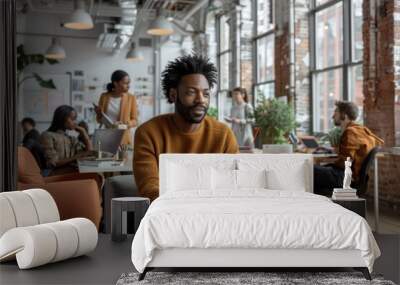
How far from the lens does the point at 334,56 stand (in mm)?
9188

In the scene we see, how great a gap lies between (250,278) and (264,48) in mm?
9479

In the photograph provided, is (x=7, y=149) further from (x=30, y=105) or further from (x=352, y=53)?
(x=30, y=105)

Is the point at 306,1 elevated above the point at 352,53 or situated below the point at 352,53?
above

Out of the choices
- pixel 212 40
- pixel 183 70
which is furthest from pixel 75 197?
pixel 212 40

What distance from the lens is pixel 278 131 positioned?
20.6ft

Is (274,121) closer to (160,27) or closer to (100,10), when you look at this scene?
(160,27)

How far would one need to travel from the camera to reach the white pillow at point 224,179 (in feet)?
14.1

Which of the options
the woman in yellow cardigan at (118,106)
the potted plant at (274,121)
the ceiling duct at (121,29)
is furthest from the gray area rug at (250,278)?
the ceiling duct at (121,29)

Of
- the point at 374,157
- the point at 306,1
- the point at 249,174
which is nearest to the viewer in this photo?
the point at 249,174

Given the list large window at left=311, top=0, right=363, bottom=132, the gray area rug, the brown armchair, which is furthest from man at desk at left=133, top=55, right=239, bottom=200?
large window at left=311, top=0, right=363, bottom=132

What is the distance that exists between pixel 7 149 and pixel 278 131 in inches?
122

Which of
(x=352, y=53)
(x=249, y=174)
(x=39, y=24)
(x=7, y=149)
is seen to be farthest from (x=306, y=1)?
(x=39, y=24)

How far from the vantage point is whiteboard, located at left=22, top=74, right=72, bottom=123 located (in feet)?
53.0

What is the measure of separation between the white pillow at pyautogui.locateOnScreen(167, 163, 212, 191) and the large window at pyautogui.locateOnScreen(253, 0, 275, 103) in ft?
23.5
